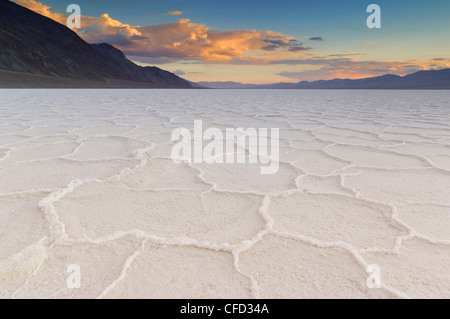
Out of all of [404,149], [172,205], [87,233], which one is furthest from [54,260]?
[404,149]

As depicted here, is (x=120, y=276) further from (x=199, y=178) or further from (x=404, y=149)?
(x=404, y=149)

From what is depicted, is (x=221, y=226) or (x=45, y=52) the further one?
(x=45, y=52)

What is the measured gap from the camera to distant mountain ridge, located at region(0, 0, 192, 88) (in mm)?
33000

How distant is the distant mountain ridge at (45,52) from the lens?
3300 cm

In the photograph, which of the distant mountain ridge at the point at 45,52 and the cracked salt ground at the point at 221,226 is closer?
the cracked salt ground at the point at 221,226

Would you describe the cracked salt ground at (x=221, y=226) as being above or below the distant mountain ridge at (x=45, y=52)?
below

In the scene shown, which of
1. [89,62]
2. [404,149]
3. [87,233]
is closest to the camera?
[87,233]

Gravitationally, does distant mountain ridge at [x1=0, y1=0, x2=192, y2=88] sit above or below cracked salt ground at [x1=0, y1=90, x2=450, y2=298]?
above

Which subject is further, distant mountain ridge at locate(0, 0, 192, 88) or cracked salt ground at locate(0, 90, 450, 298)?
distant mountain ridge at locate(0, 0, 192, 88)

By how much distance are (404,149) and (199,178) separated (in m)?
1.66

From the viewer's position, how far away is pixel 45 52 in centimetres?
3934

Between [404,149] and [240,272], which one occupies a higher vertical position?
[404,149]

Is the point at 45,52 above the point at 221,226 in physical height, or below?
above
